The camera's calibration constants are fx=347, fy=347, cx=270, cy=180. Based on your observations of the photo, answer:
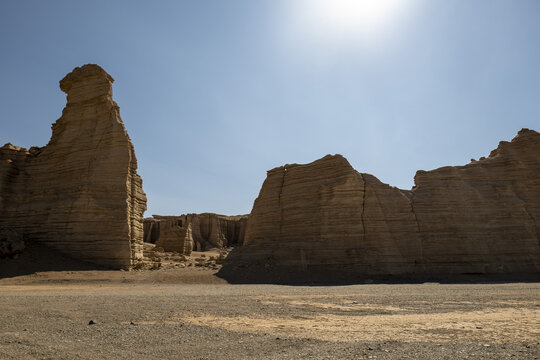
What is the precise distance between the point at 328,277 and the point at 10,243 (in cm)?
1912

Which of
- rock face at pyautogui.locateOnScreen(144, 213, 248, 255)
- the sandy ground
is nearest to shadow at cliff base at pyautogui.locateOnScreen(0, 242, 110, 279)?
the sandy ground

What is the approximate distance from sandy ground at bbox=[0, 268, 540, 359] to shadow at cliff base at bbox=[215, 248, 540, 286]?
29.8 feet

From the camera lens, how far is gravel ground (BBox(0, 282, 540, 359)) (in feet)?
15.5

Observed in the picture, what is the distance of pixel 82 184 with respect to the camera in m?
23.8

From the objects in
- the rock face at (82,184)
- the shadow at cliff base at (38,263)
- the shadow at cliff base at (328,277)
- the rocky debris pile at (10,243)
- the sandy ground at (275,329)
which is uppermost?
the rock face at (82,184)

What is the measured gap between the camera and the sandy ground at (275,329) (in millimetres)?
4738

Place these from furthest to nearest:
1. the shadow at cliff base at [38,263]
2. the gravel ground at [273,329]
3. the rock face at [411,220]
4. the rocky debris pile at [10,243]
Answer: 1. the rock face at [411,220]
2. the rocky debris pile at [10,243]
3. the shadow at cliff base at [38,263]
4. the gravel ground at [273,329]

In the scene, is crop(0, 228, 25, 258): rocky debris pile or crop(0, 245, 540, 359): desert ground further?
crop(0, 228, 25, 258): rocky debris pile

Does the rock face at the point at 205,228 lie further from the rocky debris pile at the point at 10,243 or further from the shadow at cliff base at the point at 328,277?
the shadow at cliff base at the point at 328,277

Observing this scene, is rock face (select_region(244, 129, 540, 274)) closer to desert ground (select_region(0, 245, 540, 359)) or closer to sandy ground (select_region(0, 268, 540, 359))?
desert ground (select_region(0, 245, 540, 359))

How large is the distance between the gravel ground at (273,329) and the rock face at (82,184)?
13.8 metres

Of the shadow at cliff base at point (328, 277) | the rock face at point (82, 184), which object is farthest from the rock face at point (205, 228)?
the shadow at cliff base at point (328, 277)

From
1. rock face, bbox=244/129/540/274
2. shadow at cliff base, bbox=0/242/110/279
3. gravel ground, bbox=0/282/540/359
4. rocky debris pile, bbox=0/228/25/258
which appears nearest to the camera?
gravel ground, bbox=0/282/540/359

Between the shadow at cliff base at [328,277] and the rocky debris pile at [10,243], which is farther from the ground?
the rocky debris pile at [10,243]
